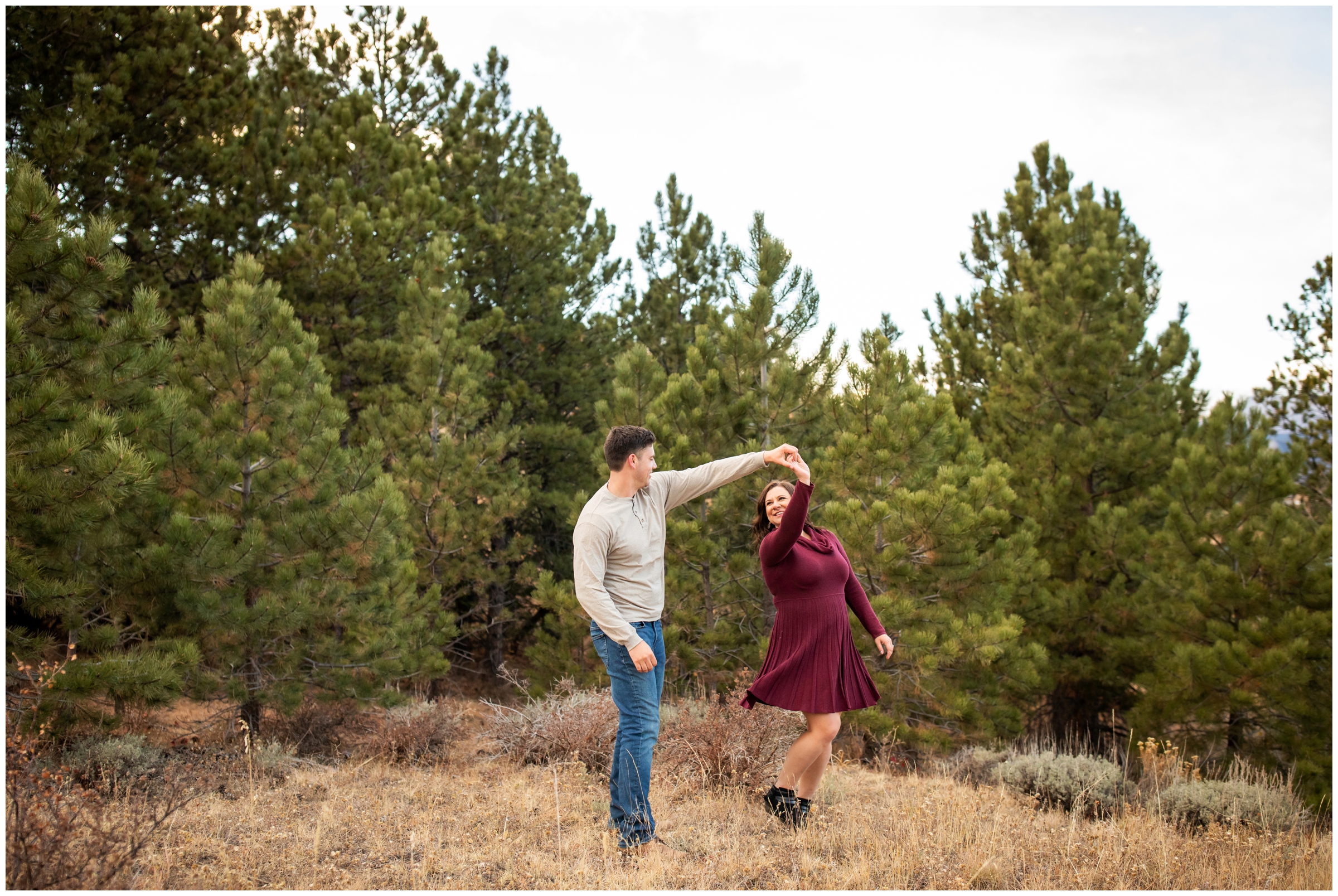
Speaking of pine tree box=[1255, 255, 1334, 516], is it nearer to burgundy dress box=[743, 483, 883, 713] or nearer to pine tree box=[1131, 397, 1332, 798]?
pine tree box=[1131, 397, 1332, 798]

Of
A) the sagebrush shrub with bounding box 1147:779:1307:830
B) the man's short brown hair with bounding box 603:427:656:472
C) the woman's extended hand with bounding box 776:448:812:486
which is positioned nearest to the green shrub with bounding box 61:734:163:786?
the man's short brown hair with bounding box 603:427:656:472

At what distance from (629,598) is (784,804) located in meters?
1.40

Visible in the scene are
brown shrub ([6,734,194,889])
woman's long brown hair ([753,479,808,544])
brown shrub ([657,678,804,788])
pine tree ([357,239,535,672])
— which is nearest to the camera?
brown shrub ([6,734,194,889])

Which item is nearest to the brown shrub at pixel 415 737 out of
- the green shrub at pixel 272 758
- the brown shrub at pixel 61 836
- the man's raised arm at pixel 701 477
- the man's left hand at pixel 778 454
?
the green shrub at pixel 272 758

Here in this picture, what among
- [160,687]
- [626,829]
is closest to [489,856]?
[626,829]

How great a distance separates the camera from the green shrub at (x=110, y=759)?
5250 mm

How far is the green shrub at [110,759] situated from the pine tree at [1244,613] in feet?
28.6

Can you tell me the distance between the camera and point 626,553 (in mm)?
3678

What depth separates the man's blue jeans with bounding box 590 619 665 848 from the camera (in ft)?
11.9

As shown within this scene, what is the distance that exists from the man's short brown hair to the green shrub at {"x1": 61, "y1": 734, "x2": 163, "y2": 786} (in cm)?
374

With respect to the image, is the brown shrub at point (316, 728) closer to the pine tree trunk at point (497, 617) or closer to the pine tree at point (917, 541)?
the pine tree trunk at point (497, 617)

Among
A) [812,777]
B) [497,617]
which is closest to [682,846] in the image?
[812,777]

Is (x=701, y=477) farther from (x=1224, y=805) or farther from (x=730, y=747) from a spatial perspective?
(x=1224, y=805)

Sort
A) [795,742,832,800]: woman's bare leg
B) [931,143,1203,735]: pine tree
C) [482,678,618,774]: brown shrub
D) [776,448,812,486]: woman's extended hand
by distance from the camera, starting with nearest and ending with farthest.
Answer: [776,448,812,486]: woman's extended hand, [795,742,832,800]: woman's bare leg, [482,678,618,774]: brown shrub, [931,143,1203,735]: pine tree
